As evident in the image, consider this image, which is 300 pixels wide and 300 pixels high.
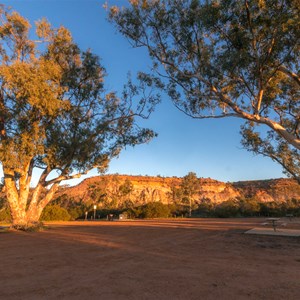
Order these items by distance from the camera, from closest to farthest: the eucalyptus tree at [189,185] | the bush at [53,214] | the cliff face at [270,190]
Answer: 1. the bush at [53,214]
2. the eucalyptus tree at [189,185]
3. the cliff face at [270,190]

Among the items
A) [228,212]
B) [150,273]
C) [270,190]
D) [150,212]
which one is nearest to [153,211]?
[150,212]

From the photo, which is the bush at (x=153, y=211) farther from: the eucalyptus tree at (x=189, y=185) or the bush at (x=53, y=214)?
the eucalyptus tree at (x=189, y=185)

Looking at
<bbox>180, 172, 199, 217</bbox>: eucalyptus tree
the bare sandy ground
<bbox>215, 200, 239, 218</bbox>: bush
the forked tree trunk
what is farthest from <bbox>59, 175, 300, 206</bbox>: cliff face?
the bare sandy ground

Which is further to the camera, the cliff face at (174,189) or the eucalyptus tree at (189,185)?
the cliff face at (174,189)

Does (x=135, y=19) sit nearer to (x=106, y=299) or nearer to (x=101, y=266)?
(x=101, y=266)

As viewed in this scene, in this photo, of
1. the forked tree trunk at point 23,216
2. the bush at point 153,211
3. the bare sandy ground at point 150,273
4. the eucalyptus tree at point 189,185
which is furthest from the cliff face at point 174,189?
the bare sandy ground at point 150,273

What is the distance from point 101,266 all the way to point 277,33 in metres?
10.6

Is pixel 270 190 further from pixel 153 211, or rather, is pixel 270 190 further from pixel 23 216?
pixel 23 216

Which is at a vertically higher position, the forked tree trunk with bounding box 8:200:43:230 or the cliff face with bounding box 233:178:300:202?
the cliff face with bounding box 233:178:300:202

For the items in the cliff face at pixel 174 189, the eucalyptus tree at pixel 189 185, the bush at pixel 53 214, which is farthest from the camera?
the cliff face at pixel 174 189

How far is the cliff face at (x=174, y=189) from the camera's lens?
7225cm

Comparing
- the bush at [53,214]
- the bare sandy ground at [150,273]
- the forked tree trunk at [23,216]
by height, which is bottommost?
the bare sandy ground at [150,273]

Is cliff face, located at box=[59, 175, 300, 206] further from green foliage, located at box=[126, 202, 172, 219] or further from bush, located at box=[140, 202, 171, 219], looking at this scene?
bush, located at box=[140, 202, 171, 219]

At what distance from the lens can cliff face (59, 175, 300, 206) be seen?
2844 inches
